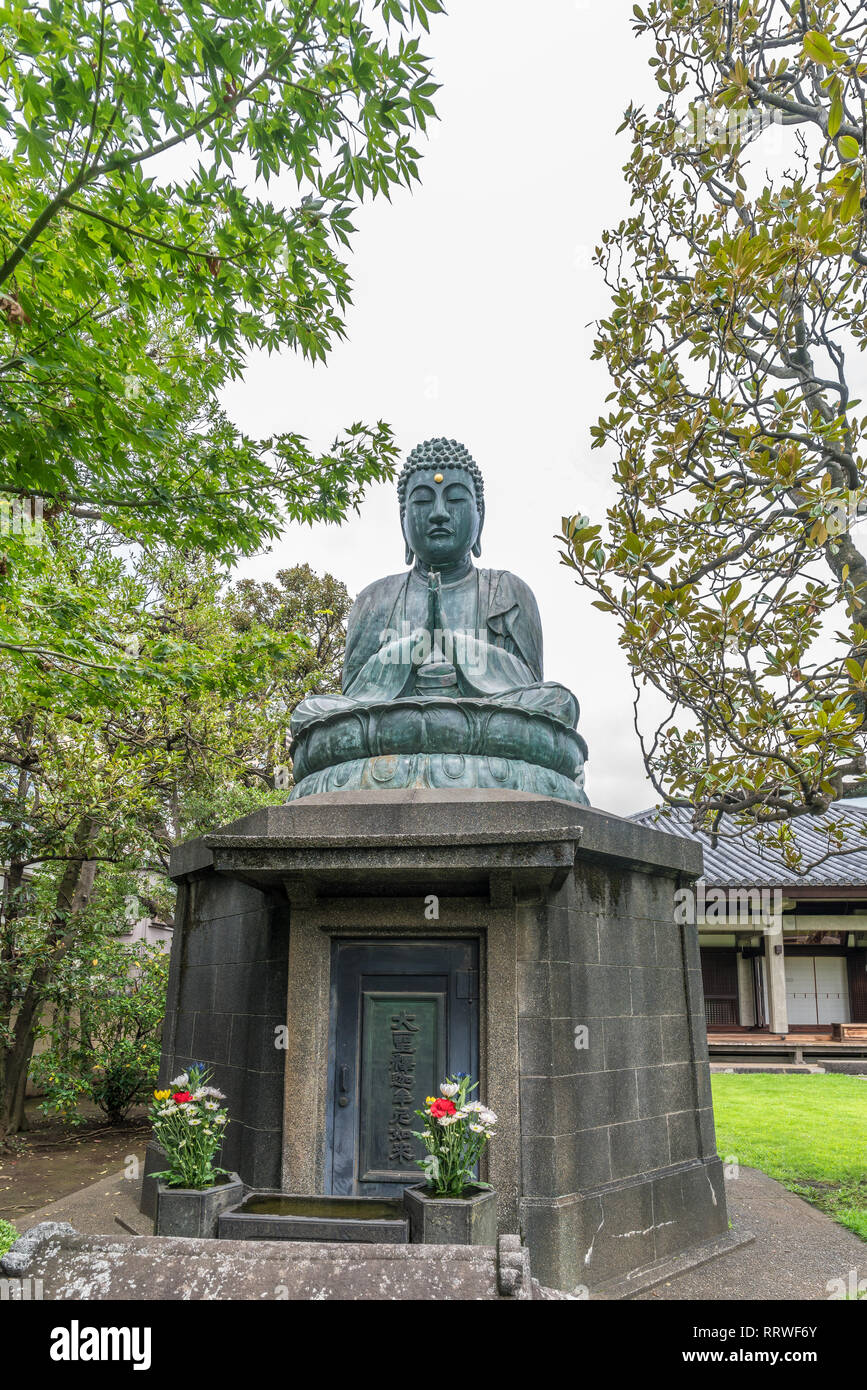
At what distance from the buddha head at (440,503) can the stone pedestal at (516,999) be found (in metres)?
2.82

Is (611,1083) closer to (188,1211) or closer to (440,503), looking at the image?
(188,1211)

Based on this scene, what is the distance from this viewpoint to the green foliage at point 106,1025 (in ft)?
34.6

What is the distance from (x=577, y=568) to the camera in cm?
562

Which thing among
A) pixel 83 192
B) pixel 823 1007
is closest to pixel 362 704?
pixel 83 192

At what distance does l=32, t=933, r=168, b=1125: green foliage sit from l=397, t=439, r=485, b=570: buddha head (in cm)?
680

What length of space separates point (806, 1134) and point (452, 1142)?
314 inches

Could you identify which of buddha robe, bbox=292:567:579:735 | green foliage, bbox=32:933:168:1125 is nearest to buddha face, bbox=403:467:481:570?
buddha robe, bbox=292:567:579:735

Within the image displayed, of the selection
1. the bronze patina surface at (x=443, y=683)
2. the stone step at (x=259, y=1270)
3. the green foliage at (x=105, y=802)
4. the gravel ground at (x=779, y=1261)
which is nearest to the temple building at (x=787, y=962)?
the green foliage at (x=105, y=802)

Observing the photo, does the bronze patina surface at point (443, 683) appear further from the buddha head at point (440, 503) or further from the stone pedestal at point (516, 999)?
the stone pedestal at point (516, 999)

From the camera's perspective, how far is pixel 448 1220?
13.0ft

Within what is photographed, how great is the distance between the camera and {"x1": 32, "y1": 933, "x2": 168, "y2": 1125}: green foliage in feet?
34.6

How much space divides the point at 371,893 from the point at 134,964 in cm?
718

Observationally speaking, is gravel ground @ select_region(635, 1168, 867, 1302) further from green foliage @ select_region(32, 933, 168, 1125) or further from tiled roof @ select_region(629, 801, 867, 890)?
tiled roof @ select_region(629, 801, 867, 890)
